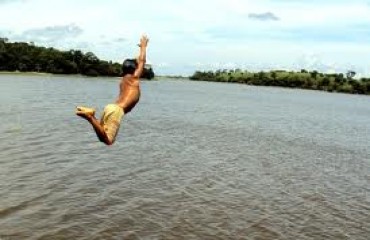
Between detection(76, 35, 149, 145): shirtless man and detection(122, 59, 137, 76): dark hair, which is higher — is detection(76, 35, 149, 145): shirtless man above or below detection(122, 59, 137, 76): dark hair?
below

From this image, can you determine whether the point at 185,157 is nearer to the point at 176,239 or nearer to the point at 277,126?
the point at 176,239

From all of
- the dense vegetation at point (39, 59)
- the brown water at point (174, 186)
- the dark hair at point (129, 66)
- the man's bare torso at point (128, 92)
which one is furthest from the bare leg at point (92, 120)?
the dense vegetation at point (39, 59)

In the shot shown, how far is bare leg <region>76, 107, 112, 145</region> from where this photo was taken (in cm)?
811

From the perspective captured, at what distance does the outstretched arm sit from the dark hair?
2.4 inches

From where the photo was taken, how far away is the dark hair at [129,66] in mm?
9086

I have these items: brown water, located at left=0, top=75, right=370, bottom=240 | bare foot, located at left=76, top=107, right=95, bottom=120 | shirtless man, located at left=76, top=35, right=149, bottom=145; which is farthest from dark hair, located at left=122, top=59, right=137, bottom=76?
brown water, located at left=0, top=75, right=370, bottom=240

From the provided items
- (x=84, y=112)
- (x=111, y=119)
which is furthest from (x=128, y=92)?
(x=84, y=112)

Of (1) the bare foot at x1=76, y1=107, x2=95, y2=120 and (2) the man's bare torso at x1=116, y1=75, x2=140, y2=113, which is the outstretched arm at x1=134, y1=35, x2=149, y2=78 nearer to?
(2) the man's bare torso at x1=116, y1=75, x2=140, y2=113

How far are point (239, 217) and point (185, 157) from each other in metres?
12.0

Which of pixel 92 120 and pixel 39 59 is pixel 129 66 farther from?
pixel 39 59

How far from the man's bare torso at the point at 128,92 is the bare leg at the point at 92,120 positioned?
1.97 ft

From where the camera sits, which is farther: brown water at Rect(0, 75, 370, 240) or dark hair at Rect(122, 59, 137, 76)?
brown water at Rect(0, 75, 370, 240)

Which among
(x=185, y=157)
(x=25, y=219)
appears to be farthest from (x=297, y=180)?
(x=25, y=219)

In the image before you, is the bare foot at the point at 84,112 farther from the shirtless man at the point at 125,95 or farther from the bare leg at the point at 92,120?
the shirtless man at the point at 125,95
